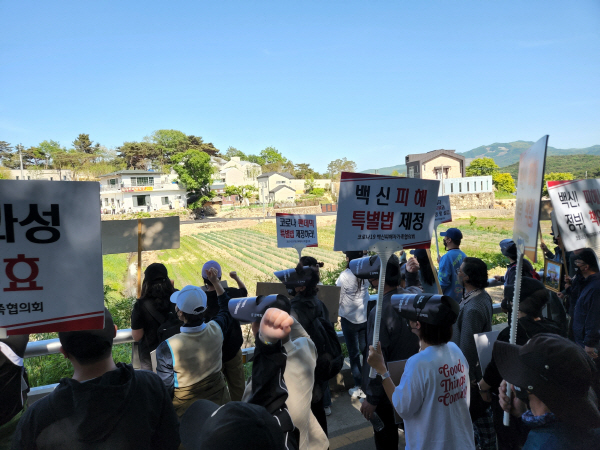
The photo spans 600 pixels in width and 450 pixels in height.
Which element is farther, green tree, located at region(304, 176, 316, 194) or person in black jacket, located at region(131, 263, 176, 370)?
green tree, located at region(304, 176, 316, 194)

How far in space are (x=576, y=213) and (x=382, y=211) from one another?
1.82 m

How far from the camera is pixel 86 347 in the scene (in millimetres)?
1995

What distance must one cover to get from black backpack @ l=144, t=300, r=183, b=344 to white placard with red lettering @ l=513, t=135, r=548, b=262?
271 centimetres

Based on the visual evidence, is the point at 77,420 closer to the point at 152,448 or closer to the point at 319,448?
the point at 152,448

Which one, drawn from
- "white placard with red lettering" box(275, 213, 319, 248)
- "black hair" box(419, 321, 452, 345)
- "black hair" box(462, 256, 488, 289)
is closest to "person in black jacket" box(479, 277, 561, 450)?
"black hair" box(462, 256, 488, 289)

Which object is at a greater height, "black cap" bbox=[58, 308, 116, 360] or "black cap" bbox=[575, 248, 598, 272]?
"black cap" bbox=[575, 248, 598, 272]

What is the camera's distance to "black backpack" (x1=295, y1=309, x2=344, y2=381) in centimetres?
299

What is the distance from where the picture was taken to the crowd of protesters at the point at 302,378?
1.78 m

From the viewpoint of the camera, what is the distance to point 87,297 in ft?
7.16

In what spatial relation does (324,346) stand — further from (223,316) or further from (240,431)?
(240,431)

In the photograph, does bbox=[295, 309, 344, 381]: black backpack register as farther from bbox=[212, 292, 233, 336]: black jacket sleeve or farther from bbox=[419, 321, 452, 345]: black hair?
bbox=[419, 321, 452, 345]: black hair

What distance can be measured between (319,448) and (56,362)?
3.69 metres

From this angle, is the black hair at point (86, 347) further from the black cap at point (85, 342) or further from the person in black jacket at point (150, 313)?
the person in black jacket at point (150, 313)

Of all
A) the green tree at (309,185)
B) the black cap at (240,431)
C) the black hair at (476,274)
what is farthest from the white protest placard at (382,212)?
the green tree at (309,185)
